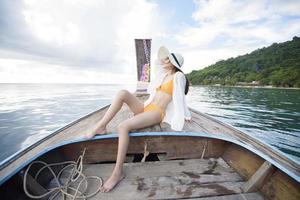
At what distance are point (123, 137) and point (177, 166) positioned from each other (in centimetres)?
69

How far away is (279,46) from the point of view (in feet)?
203

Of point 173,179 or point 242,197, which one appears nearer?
point 242,197

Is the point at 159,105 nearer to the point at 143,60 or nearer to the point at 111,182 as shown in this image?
the point at 111,182

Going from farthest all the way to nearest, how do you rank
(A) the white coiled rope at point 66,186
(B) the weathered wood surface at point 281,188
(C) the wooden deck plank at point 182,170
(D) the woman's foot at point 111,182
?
1. (C) the wooden deck plank at point 182,170
2. (D) the woman's foot at point 111,182
3. (A) the white coiled rope at point 66,186
4. (B) the weathered wood surface at point 281,188

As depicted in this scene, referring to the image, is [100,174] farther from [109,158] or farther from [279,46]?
[279,46]

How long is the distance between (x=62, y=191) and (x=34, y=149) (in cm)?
58

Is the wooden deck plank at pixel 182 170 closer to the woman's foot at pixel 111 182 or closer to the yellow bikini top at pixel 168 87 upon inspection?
the woman's foot at pixel 111 182

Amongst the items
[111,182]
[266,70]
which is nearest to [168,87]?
[111,182]

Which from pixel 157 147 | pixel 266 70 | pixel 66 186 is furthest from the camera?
pixel 266 70

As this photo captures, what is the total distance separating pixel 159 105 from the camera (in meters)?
A: 2.05

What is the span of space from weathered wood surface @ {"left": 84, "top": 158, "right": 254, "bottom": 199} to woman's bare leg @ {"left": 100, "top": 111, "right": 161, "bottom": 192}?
2.3 inches

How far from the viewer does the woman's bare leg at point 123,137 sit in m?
1.45

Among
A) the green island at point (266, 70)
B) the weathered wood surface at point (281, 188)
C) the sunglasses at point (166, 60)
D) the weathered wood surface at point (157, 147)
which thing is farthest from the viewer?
the green island at point (266, 70)

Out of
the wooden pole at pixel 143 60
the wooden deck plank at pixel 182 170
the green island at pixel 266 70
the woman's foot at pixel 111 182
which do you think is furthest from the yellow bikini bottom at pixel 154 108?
the green island at pixel 266 70
